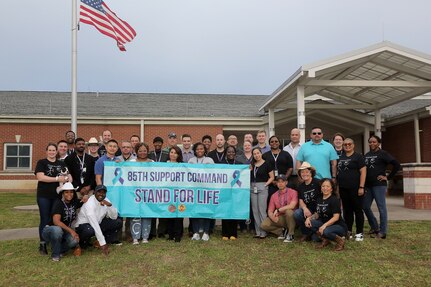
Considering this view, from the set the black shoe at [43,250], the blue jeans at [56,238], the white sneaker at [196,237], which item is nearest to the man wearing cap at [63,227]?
the blue jeans at [56,238]

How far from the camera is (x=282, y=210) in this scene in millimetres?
7180

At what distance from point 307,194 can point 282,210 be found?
530 mm

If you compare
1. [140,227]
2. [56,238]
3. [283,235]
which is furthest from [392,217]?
[56,238]

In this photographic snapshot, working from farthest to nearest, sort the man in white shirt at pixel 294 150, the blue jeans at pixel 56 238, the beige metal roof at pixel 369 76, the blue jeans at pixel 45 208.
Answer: the beige metal roof at pixel 369 76 < the man in white shirt at pixel 294 150 < the blue jeans at pixel 45 208 < the blue jeans at pixel 56 238

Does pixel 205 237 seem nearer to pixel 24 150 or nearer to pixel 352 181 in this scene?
pixel 352 181

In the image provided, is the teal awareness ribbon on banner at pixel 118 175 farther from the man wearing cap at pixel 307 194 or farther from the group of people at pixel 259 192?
the man wearing cap at pixel 307 194

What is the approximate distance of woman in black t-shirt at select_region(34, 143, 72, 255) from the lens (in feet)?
20.8

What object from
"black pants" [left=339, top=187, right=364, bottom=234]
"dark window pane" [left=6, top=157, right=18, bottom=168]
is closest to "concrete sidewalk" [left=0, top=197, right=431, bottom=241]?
"black pants" [left=339, top=187, right=364, bottom=234]

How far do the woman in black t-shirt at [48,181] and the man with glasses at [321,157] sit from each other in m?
4.17

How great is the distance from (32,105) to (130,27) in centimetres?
925

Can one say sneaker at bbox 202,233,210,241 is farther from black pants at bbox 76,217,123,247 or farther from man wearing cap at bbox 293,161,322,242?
man wearing cap at bbox 293,161,322,242

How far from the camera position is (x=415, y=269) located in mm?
5383

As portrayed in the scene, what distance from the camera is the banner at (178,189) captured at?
7.33 meters

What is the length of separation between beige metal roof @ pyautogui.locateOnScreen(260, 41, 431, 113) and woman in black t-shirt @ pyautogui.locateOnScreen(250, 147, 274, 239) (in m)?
4.94
